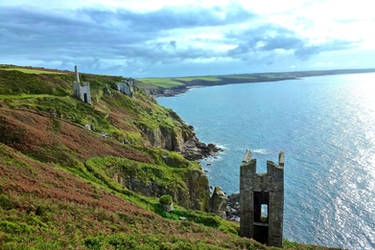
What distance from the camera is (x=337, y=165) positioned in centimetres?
7044

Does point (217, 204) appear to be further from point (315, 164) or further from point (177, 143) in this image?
point (177, 143)

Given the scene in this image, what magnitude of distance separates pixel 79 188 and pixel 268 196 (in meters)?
18.6

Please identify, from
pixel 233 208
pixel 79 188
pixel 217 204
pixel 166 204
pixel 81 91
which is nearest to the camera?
pixel 79 188

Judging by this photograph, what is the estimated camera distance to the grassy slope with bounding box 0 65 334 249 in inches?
691

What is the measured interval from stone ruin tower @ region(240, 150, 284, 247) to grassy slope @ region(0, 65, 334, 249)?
8.98 feet

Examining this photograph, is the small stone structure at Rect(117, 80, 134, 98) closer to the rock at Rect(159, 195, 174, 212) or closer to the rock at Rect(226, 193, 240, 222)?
the rock at Rect(226, 193, 240, 222)

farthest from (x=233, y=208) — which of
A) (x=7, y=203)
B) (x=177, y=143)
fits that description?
(x=7, y=203)

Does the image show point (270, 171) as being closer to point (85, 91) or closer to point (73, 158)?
point (73, 158)

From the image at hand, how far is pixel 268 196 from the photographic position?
91.6 ft

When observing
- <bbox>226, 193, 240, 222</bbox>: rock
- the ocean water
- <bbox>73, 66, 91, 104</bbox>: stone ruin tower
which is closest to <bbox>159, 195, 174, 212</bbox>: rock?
<bbox>226, 193, 240, 222</bbox>: rock

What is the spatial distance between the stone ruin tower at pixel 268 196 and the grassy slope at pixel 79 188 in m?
2.74

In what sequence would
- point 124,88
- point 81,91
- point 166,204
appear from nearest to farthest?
point 166,204, point 81,91, point 124,88

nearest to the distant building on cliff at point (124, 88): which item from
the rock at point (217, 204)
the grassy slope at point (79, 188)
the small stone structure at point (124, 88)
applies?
the small stone structure at point (124, 88)

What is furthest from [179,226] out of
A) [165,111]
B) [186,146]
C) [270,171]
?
[165,111]
